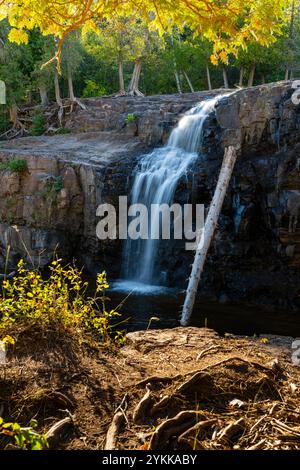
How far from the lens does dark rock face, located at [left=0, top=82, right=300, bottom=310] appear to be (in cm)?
1369

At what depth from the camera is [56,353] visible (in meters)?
4.32

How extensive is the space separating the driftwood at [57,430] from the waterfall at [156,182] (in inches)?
476

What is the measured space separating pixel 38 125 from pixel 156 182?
1088 centimetres

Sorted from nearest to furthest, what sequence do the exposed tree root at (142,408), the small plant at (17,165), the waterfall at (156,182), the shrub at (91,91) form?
the exposed tree root at (142,408) < the waterfall at (156,182) < the small plant at (17,165) < the shrub at (91,91)

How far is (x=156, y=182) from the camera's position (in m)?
16.1

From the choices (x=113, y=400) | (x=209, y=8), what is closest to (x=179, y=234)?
(x=209, y=8)

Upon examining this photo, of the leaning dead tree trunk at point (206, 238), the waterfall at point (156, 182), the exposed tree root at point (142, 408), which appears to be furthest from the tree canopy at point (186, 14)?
the waterfall at point (156, 182)

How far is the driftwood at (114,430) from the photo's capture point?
10.2ft

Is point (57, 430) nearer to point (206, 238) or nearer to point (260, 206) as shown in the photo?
point (206, 238)

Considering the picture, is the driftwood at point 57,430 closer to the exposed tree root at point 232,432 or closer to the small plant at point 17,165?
the exposed tree root at point 232,432

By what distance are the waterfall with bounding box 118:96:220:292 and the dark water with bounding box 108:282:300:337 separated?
1.93 m

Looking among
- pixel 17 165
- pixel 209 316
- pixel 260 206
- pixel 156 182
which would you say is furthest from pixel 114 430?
pixel 17 165

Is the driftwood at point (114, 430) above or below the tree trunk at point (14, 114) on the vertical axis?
below
